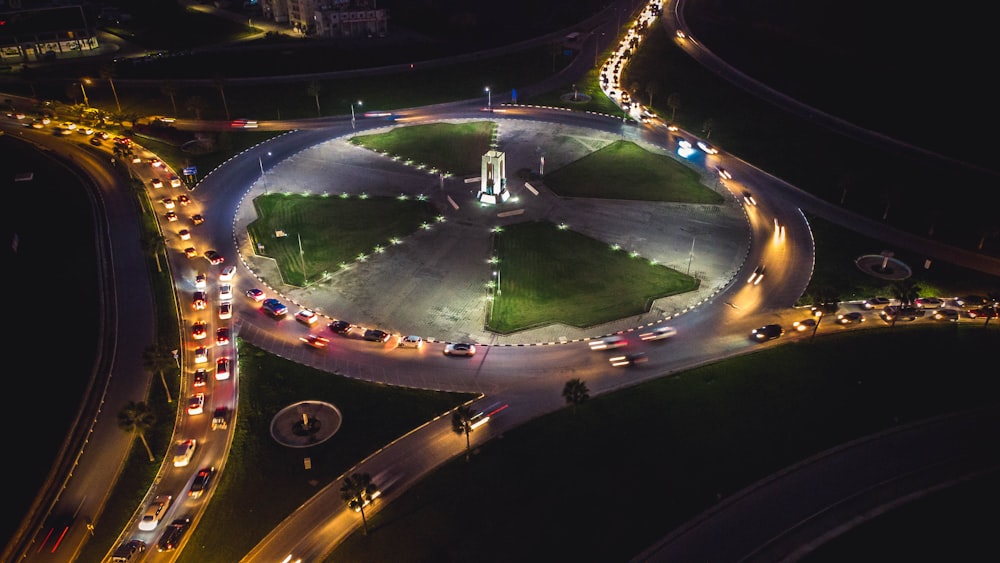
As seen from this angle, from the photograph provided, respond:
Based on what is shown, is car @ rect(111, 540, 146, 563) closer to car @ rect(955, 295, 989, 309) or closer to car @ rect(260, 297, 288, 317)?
car @ rect(260, 297, 288, 317)

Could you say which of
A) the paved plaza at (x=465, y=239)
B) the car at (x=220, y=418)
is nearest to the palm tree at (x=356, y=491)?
the car at (x=220, y=418)

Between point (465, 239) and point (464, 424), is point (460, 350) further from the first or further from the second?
→ point (465, 239)

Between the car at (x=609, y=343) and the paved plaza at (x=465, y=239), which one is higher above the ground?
the paved plaza at (x=465, y=239)

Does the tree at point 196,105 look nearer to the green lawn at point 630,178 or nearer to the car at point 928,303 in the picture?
the green lawn at point 630,178

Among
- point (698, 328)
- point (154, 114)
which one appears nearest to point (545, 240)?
point (698, 328)

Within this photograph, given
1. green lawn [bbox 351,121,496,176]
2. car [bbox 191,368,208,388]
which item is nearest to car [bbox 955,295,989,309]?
green lawn [bbox 351,121,496,176]

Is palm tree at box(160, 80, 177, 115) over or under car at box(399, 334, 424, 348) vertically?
over

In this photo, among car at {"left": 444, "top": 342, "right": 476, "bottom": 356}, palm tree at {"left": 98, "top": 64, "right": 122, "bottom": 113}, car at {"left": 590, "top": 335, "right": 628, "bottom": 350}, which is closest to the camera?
car at {"left": 444, "top": 342, "right": 476, "bottom": 356}
